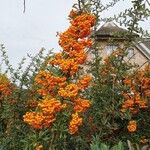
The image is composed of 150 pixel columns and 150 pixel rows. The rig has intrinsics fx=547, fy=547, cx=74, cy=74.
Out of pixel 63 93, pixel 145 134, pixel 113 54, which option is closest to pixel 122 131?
pixel 145 134

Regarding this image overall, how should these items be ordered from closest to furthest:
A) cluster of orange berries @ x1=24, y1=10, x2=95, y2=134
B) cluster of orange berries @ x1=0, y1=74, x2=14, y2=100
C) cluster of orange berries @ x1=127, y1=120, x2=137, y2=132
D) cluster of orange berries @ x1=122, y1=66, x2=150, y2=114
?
cluster of orange berries @ x1=24, y1=10, x2=95, y2=134, cluster of orange berries @ x1=127, y1=120, x2=137, y2=132, cluster of orange berries @ x1=122, y1=66, x2=150, y2=114, cluster of orange berries @ x1=0, y1=74, x2=14, y2=100

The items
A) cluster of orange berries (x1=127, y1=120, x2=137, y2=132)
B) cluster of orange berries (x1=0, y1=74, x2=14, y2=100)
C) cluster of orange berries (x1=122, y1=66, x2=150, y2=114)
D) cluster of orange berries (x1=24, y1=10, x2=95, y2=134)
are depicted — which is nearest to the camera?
cluster of orange berries (x1=24, y1=10, x2=95, y2=134)

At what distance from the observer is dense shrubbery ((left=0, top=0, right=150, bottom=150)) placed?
559 cm

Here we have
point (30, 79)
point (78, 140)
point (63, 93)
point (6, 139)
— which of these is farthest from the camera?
point (30, 79)

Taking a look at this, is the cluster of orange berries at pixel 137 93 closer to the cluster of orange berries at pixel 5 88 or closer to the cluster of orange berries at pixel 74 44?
the cluster of orange berries at pixel 74 44

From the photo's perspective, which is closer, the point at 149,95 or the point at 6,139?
the point at 6,139

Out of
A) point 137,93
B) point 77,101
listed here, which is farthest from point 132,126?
point 77,101

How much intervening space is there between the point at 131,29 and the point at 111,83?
0.76 metres

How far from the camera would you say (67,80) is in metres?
5.74

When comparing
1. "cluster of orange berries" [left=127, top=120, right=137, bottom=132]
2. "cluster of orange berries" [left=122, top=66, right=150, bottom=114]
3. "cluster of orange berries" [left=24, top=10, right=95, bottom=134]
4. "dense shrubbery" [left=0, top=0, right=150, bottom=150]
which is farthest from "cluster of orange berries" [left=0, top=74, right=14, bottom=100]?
"cluster of orange berries" [left=24, top=10, right=95, bottom=134]

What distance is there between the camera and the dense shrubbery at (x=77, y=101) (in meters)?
5.59

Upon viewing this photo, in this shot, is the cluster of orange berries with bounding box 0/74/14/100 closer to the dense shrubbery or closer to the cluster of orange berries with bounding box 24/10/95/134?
the dense shrubbery

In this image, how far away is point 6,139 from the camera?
674 cm

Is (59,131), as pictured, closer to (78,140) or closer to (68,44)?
(78,140)
